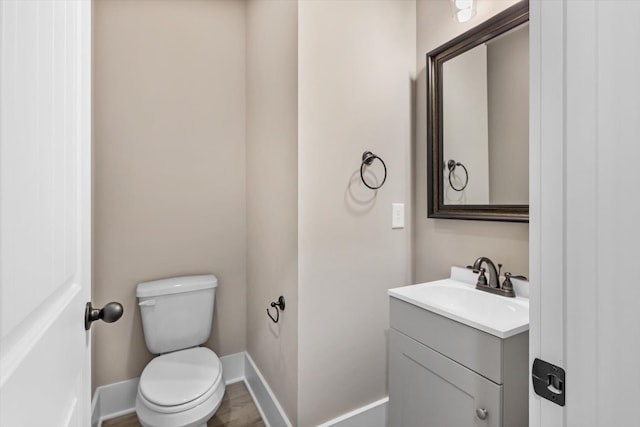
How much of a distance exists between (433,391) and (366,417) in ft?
1.99

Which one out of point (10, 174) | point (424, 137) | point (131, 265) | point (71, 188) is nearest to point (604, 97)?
point (10, 174)

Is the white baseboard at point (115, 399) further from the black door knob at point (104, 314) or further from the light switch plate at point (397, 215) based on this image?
the light switch plate at point (397, 215)

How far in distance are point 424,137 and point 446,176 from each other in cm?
27

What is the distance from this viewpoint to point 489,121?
1.39m

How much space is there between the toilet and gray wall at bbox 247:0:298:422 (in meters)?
0.29

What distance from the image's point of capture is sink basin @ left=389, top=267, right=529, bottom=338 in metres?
0.96

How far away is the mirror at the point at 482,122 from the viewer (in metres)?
1.26

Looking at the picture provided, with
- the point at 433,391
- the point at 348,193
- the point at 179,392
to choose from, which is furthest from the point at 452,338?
the point at 179,392

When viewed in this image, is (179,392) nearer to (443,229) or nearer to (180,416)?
(180,416)

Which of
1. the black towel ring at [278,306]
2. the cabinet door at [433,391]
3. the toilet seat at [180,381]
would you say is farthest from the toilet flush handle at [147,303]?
the cabinet door at [433,391]

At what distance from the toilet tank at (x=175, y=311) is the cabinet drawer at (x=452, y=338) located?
1.17 meters

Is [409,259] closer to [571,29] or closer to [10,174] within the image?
[571,29]

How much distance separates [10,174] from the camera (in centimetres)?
34

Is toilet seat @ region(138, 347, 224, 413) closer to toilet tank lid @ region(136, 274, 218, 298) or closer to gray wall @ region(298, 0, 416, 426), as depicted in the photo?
toilet tank lid @ region(136, 274, 218, 298)
